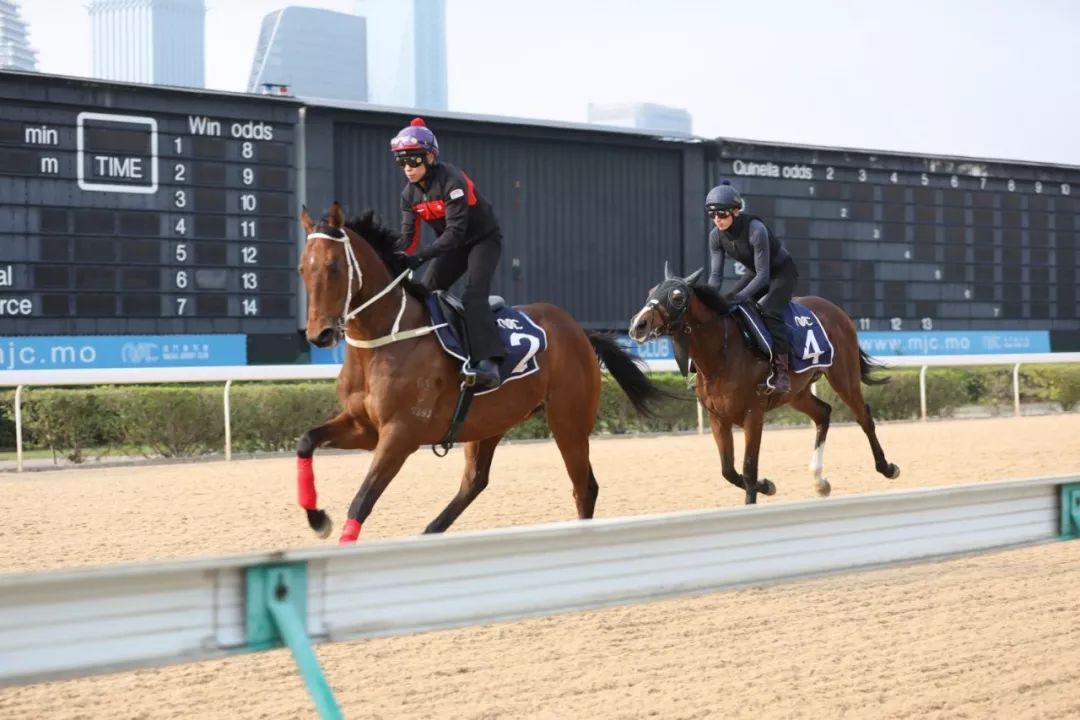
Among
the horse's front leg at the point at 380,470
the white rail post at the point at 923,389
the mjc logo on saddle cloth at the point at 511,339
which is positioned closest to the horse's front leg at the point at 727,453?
the mjc logo on saddle cloth at the point at 511,339

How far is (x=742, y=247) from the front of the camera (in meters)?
6.46

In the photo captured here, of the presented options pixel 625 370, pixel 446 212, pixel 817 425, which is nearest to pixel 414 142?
pixel 446 212

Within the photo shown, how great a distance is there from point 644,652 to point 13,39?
171 m

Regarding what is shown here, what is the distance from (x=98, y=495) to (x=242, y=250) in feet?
15.0

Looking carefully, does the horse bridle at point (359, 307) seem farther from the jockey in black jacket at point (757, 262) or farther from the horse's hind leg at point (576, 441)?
the jockey in black jacket at point (757, 262)

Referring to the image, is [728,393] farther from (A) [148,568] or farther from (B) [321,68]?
(B) [321,68]

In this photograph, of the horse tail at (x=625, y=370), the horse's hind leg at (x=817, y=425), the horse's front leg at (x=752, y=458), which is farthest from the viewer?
the horse's hind leg at (x=817, y=425)

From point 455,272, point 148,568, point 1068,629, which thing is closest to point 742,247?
point 455,272

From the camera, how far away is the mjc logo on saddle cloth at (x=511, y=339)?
4.73m

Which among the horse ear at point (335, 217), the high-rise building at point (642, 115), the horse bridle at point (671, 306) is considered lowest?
the horse bridle at point (671, 306)

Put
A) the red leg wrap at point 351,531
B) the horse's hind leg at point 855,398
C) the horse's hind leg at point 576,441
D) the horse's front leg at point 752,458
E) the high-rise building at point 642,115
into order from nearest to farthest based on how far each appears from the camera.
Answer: the red leg wrap at point 351,531 < the horse's hind leg at point 576,441 < the horse's front leg at point 752,458 < the horse's hind leg at point 855,398 < the high-rise building at point 642,115

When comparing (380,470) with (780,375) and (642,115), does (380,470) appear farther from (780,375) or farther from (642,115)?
(642,115)

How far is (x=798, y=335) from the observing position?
6621 mm

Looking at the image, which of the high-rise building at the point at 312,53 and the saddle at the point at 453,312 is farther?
the high-rise building at the point at 312,53
